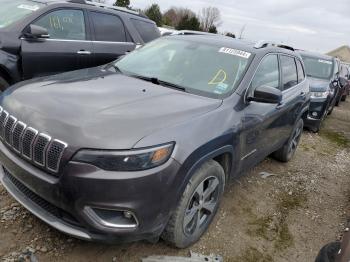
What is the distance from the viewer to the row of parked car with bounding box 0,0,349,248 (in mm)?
2379

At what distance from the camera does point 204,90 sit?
342 cm

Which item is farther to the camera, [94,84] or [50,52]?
[50,52]

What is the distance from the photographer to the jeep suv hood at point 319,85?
8297mm

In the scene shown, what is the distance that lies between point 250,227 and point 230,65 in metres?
1.68

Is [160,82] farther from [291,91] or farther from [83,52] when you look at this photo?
[83,52]

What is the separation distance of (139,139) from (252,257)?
1.69 metres

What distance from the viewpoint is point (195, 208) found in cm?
309

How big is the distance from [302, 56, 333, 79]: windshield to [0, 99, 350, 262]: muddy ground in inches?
145

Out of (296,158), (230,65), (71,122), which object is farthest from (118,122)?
(296,158)

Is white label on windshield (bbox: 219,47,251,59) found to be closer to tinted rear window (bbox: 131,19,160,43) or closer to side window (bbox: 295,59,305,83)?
side window (bbox: 295,59,305,83)

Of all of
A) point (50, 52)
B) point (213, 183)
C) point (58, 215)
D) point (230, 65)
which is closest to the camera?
point (58, 215)

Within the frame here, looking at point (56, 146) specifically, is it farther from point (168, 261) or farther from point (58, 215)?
point (168, 261)

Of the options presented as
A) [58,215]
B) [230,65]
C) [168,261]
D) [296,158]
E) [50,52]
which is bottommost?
[296,158]

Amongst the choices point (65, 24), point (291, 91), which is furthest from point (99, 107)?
point (65, 24)
